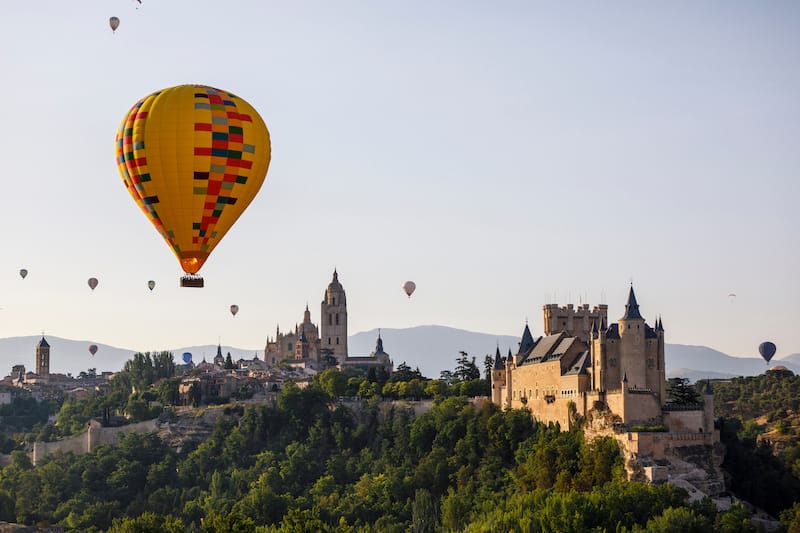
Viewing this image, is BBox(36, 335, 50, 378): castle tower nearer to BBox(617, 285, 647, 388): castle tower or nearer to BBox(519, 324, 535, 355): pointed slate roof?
BBox(519, 324, 535, 355): pointed slate roof

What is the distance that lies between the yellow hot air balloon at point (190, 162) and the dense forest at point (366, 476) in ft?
69.1

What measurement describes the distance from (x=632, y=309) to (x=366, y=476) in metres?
23.3

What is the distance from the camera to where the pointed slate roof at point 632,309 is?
77594mm

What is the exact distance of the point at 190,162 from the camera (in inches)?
2178

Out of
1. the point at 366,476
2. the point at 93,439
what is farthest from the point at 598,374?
the point at 93,439

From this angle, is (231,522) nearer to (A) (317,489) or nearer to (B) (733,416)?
(A) (317,489)

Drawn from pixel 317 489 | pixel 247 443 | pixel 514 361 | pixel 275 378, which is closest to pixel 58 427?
pixel 275 378

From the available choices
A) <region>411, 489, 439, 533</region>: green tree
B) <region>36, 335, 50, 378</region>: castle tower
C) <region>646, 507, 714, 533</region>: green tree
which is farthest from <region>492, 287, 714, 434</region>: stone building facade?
<region>36, 335, 50, 378</region>: castle tower

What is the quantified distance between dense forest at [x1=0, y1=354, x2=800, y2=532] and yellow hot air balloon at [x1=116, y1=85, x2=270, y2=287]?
21.1 metres

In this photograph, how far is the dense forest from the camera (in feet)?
232

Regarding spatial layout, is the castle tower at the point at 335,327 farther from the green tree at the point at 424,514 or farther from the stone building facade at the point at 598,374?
the green tree at the point at 424,514

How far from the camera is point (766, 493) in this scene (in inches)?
2970

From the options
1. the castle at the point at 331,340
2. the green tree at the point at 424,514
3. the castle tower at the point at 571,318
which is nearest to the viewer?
the green tree at the point at 424,514

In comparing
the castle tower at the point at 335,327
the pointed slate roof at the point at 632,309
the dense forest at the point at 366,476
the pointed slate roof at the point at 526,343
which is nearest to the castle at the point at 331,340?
the castle tower at the point at 335,327
